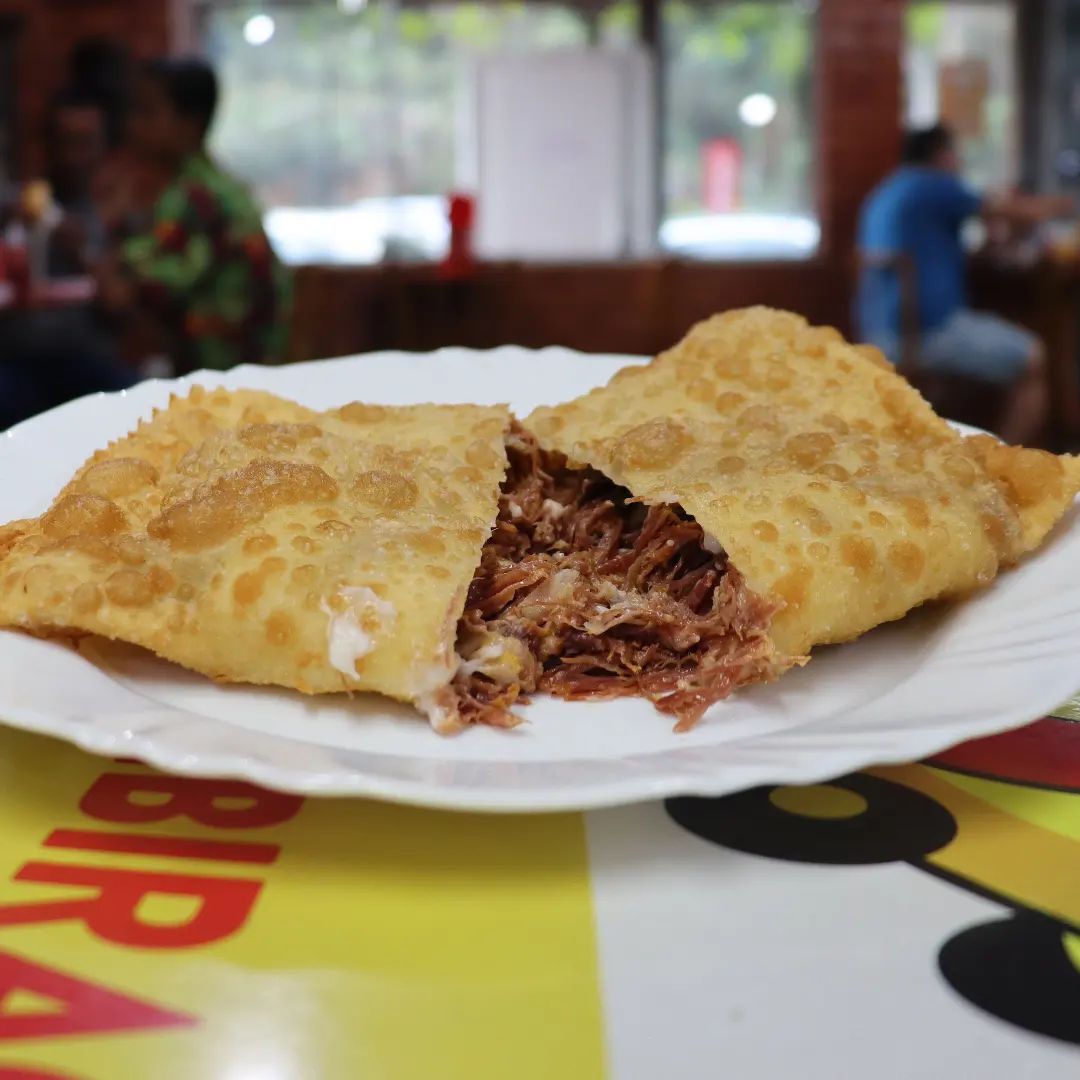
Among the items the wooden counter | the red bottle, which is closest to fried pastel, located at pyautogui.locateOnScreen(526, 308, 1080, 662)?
the red bottle

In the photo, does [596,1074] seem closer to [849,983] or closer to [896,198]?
[849,983]

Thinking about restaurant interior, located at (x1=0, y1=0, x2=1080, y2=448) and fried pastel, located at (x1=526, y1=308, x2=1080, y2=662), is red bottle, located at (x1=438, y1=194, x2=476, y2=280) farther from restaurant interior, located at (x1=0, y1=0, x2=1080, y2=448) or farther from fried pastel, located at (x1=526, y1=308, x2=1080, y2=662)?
fried pastel, located at (x1=526, y1=308, x2=1080, y2=662)

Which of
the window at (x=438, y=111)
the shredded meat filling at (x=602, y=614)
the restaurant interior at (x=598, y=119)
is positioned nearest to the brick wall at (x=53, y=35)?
the restaurant interior at (x=598, y=119)

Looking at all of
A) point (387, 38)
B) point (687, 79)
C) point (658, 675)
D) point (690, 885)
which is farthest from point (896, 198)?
point (690, 885)

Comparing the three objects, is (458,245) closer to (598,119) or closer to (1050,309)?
(598,119)

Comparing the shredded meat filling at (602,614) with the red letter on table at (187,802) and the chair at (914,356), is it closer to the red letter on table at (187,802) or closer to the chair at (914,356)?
the red letter on table at (187,802)
